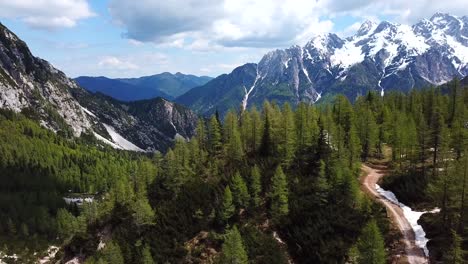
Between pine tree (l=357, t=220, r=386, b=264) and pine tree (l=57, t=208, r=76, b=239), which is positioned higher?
pine tree (l=357, t=220, r=386, b=264)

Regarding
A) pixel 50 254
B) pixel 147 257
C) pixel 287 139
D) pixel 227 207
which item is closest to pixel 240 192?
pixel 227 207

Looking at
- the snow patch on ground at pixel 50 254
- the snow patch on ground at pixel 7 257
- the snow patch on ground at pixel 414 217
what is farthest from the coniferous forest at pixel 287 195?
the snow patch on ground at pixel 7 257

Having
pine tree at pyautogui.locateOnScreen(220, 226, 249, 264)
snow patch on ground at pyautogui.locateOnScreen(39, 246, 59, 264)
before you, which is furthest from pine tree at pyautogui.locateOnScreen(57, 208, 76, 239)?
pine tree at pyautogui.locateOnScreen(220, 226, 249, 264)

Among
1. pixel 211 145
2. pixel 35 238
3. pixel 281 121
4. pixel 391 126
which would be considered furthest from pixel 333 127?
pixel 35 238

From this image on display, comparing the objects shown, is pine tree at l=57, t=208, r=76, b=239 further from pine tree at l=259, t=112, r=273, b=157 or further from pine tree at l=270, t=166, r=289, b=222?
pine tree at l=270, t=166, r=289, b=222

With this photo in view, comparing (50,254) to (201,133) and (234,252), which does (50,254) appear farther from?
(234,252)

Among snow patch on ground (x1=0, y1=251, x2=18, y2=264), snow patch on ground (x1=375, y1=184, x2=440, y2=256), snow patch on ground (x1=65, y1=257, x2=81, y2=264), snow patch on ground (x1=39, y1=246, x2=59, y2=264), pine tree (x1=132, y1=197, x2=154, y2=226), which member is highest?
snow patch on ground (x1=375, y1=184, x2=440, y2=256)
